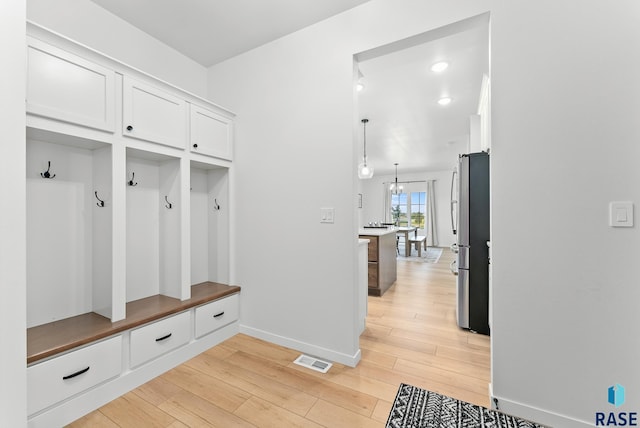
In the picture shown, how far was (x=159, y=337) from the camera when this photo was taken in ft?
6.37

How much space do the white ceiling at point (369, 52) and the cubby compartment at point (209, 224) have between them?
1.20 meters

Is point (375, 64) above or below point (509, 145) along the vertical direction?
above

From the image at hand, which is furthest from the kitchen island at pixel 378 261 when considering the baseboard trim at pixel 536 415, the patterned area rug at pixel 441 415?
the baseboard trim at pixel 536 415

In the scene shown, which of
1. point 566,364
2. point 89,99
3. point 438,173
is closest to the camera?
point 566,364

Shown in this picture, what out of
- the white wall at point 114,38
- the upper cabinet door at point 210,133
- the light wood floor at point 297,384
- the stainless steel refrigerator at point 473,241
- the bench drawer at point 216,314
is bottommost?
the light wood floor at point 297,384

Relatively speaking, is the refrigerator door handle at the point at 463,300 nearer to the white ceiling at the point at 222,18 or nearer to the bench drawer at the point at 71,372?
the white ceiling at the point at 222,18

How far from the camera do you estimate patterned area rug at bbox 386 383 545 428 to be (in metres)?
1.48

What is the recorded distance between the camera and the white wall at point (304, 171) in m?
2.06

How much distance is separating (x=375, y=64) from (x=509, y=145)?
5.52ft

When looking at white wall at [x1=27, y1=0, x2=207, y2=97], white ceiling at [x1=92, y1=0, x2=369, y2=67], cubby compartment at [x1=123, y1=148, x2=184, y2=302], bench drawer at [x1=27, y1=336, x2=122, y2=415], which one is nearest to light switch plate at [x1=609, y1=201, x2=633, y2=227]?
white ceiling at [x1=92, y1=0, x2=369, y2=67]

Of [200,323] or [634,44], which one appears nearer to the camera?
[634,44]

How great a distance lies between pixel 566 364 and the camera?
1.44 meters

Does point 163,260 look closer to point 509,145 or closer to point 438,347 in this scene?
point 438,347

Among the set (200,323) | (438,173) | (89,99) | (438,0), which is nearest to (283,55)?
(438,0)
